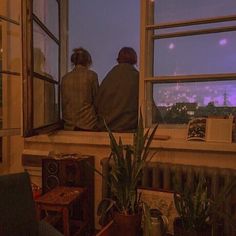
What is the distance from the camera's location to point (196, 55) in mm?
2553

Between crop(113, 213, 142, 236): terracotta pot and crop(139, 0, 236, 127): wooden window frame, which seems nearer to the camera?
crop(113, 213, 142, 236): terracotta pot

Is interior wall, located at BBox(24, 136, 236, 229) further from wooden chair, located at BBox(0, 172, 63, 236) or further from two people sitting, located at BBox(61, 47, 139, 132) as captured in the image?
wooden chair, located at BBox(0, 172, 63, 236)

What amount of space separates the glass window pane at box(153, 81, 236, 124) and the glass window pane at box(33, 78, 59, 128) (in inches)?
37.6

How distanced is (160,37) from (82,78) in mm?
810

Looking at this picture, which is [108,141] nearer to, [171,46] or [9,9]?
[171,46]

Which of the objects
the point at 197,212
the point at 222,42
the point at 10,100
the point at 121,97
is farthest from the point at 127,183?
the point at 10,100

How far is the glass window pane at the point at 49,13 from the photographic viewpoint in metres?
2.54

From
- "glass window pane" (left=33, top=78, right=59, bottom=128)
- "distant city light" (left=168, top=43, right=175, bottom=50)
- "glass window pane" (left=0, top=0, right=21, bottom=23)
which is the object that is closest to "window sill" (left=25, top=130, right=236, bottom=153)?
"glass window pane" (left=33, top=78, right=59, bottom=128)

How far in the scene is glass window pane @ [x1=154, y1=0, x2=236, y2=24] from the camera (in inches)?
95.7

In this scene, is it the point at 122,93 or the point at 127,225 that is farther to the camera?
the point at 122,93

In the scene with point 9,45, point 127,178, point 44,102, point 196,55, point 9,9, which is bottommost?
point 127,178

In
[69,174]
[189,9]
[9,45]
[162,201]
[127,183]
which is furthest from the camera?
[9,45]

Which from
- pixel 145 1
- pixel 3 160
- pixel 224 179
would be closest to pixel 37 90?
pixel 3 160

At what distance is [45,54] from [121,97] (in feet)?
2.57
